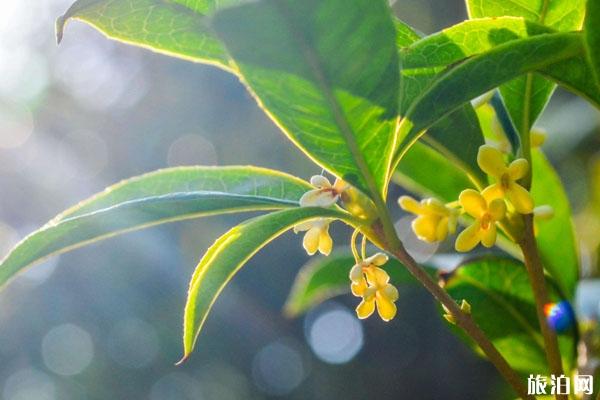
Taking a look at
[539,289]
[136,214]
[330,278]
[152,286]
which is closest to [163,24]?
[136,214]

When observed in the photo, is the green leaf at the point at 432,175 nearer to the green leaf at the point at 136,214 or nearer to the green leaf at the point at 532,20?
the green leaf at the point at 532,20

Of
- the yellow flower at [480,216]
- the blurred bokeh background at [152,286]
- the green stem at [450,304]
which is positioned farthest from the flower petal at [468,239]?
the blurred bokeh background at [152,286]

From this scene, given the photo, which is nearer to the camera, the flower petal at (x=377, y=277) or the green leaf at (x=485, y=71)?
the green leaf at (x=485, y=71)

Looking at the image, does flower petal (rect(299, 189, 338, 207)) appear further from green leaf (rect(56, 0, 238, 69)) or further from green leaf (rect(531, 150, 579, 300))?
green leaf (rect(531, 150, 579, 300))

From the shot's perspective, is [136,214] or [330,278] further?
[330,278]

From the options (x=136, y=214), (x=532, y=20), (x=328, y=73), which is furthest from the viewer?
(x=532, y=20)

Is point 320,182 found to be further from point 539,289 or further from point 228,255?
point 539,289

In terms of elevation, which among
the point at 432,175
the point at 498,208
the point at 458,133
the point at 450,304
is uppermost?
the point at 432,175
